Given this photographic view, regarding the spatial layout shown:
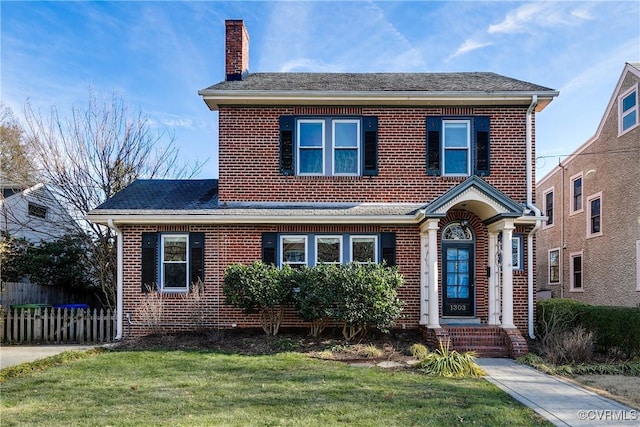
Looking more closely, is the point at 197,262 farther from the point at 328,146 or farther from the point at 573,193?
the point at 573,193

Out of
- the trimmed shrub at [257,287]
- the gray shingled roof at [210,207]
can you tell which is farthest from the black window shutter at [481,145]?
the trimmed shrub at [257,287]

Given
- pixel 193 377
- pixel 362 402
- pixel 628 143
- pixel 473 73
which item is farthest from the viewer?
pixel 628 143

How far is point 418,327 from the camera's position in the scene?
12.3 m

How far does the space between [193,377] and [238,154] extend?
668cm

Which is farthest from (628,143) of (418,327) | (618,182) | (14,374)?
(14,374)

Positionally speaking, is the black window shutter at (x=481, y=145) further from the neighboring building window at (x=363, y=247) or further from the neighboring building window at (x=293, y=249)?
the neighboring building window at (x=293, y=249)

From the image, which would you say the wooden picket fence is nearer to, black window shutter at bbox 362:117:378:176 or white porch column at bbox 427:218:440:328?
black window shutter at bbox 362:117:378:176

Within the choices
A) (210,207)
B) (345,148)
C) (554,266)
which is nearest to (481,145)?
(345,148)

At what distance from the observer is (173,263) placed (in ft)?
41.4

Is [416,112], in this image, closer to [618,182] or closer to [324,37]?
[324,37]

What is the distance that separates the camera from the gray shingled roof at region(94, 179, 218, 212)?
12.7m

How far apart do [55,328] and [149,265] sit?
3.19m

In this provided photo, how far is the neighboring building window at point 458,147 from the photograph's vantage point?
42.8 ft

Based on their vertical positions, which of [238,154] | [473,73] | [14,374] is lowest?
[14,374]
